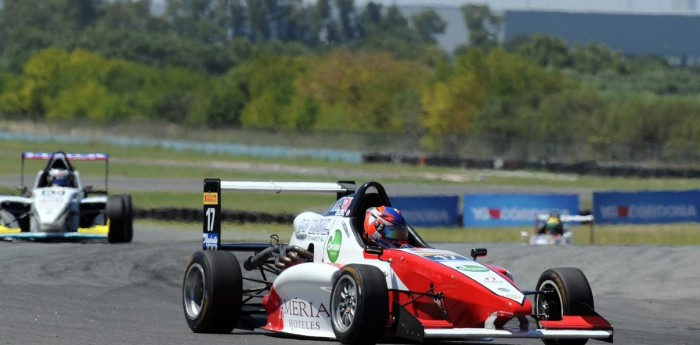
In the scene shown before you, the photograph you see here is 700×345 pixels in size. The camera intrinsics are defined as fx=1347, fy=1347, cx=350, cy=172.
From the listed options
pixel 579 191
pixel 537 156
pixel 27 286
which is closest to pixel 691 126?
pixel 537 156

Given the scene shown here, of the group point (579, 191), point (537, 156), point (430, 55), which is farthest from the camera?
point (430, 55)

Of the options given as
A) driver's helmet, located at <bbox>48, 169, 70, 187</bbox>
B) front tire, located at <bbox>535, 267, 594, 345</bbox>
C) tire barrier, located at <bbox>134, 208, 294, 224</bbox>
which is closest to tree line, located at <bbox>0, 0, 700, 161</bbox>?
tire barrier, located at <bbox>134, 208, 294, 224</bbox>

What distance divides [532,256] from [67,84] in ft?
329

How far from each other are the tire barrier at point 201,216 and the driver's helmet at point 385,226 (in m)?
20.2

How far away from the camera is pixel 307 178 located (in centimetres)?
5969

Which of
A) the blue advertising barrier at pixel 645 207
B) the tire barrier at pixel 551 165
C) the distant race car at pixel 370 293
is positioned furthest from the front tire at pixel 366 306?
the tire barrier at pixel 551 165

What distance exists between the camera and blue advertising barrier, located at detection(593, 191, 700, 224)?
34.2m

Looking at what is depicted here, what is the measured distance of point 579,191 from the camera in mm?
54188

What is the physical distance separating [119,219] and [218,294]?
13426mm

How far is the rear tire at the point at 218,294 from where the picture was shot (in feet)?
41.3

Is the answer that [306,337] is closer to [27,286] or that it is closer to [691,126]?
[27,286]

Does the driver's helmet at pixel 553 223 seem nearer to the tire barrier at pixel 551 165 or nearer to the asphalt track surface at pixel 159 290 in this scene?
the asphalt track surface at pixel 159 290

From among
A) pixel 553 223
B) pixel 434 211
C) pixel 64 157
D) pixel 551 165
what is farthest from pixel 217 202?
pixel 551 165

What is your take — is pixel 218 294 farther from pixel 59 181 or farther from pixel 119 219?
pixel 59 181
